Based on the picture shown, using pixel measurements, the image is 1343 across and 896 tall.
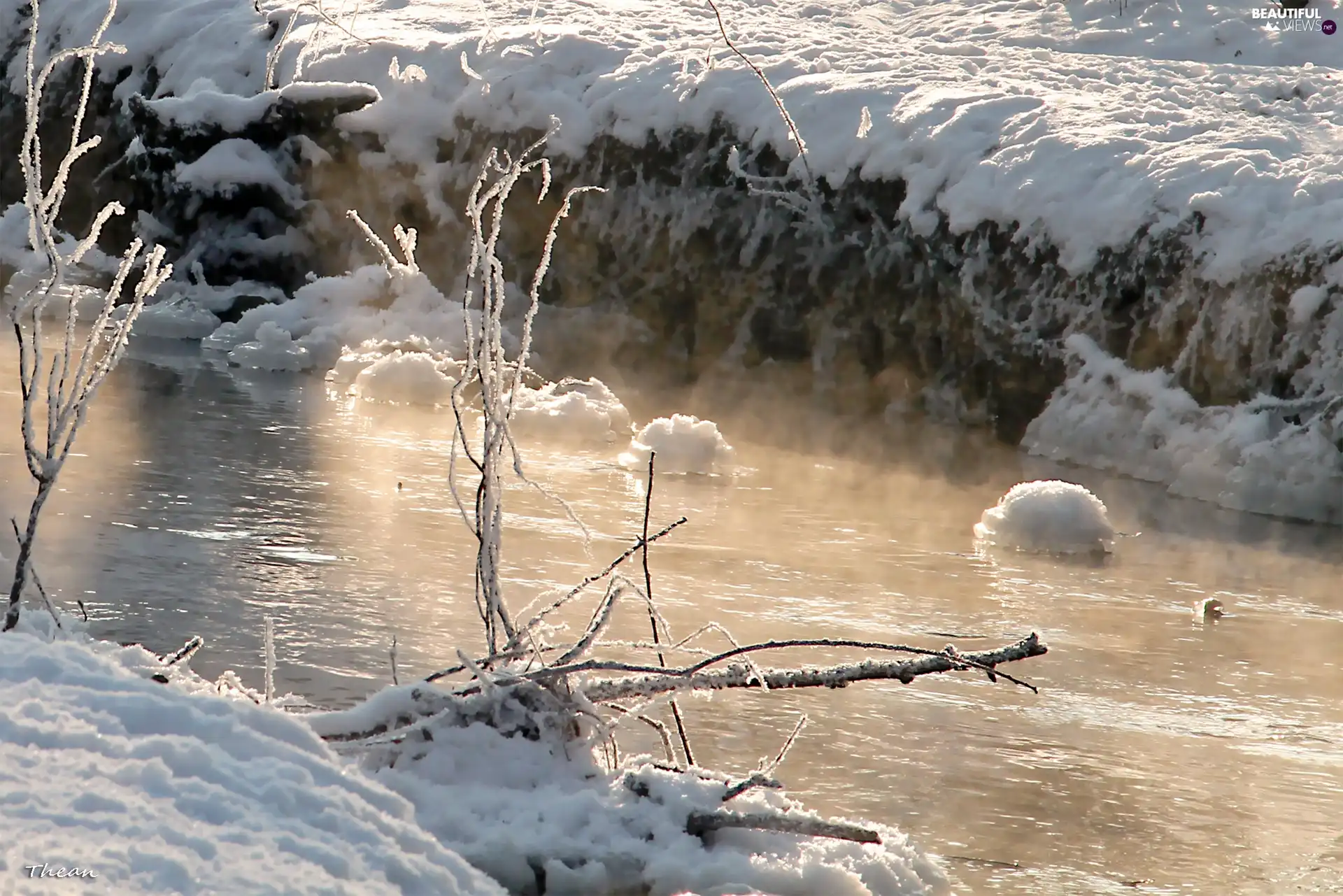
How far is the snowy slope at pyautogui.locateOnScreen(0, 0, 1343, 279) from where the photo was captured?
10500 mm

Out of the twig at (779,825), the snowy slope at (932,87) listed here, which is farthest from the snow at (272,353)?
the twig at (779,825)

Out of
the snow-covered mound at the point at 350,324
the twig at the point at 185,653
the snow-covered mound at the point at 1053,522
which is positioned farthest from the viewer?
the snow-covered mound at the point at 350,324

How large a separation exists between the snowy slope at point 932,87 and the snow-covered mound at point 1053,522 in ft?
10.6

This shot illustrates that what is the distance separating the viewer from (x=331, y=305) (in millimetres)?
12539

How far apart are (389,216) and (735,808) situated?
38.1ft

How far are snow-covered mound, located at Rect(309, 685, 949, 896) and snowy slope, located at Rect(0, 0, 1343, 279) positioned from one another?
6.41 metres

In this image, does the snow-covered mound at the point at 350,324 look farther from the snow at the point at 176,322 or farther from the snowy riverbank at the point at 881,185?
the snow at the point at 176,322

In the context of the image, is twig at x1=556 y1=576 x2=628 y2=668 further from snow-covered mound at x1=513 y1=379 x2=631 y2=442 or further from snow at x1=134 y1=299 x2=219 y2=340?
snow at x1=134 y1=299 x2=219 y2=340

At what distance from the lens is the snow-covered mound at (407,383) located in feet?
32.8

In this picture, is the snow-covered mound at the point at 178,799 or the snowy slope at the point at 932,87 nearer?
the snow-covered mound at the point at 178,799

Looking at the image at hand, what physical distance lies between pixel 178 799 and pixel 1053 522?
524cm

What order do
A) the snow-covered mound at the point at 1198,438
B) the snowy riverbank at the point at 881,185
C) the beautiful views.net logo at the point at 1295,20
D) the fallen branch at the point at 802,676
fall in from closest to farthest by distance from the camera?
the fallen branch at the point at 802,676 < the snow-covered mound at the point at 1198,438 < the snowy riverbank at the point at 881,185 < the beautiful views.net logo at the point at 1295,20

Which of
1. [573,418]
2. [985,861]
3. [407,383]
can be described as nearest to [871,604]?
[985,861]

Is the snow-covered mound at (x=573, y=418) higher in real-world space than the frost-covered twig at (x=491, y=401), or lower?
lower
